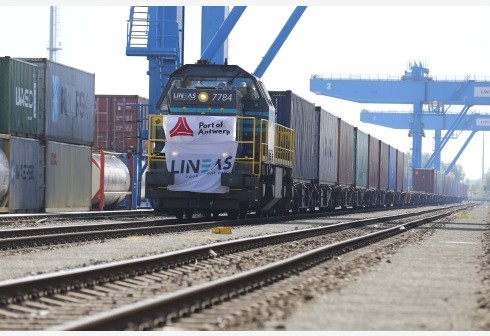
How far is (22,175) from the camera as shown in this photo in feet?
83.2

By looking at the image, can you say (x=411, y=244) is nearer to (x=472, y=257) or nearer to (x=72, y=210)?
(x=472, y=257)

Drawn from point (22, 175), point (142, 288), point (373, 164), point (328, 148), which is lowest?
point (142, 288)

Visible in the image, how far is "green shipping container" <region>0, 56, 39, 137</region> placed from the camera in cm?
2455

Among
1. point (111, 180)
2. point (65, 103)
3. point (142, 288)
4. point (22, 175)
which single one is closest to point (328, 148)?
point (111, 180)

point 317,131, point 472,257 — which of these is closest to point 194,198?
point 472,257

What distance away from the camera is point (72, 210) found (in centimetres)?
2934

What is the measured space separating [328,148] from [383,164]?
16.5 meters

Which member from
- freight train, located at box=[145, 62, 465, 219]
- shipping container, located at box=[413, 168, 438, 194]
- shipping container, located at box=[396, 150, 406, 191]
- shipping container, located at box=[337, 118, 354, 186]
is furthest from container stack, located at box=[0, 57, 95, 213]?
shipping container, located at box=[413, 168, 438, 194]

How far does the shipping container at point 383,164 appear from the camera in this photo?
46.5 m

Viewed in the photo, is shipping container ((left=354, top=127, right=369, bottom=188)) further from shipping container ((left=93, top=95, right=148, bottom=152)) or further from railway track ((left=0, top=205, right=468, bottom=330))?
railway track ((left=0, top=205, right=468, bottom=330))

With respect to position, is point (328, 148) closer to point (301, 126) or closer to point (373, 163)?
point (301, 126)

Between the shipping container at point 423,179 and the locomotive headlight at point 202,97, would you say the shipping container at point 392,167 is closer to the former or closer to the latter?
the shipping container at point 423,179

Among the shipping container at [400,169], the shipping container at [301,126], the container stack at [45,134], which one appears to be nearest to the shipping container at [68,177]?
the container stack at [45,134]

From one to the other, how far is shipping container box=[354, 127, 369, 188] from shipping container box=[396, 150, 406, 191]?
1241 cm
